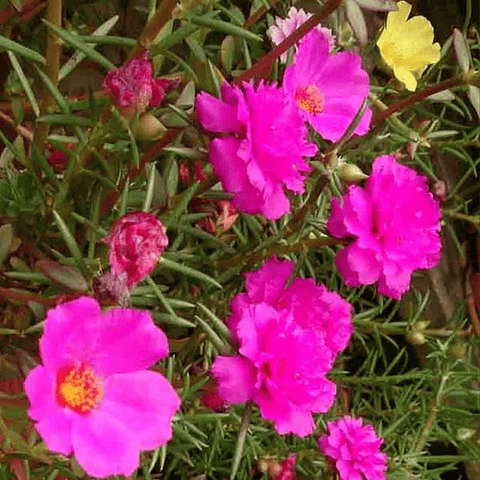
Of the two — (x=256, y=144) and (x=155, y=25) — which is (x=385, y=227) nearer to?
(x=256, y=144)

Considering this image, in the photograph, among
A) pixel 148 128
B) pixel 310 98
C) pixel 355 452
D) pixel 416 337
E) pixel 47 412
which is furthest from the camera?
pixel 416 337

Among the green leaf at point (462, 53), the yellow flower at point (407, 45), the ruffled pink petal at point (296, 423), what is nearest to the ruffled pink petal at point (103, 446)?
the ruffled pink petal at point (296, 423)

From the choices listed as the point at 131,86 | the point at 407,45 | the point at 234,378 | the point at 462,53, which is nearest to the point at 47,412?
the point at 234,378

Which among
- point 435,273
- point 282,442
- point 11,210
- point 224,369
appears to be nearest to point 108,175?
point 11,210

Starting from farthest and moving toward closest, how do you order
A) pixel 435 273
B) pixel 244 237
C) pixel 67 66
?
pixel 435 273
pixel 244 237
pixel 67 66

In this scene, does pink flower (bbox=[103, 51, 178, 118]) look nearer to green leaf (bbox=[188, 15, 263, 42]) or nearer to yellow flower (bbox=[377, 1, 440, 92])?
green leaf (bbox=[188, 15, 263, 42])

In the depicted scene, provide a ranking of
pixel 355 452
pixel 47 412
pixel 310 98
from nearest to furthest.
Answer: pixel 47 412
pixel 310 98
pixel 355 452

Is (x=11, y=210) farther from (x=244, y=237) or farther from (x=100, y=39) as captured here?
(x=244, y=237)
